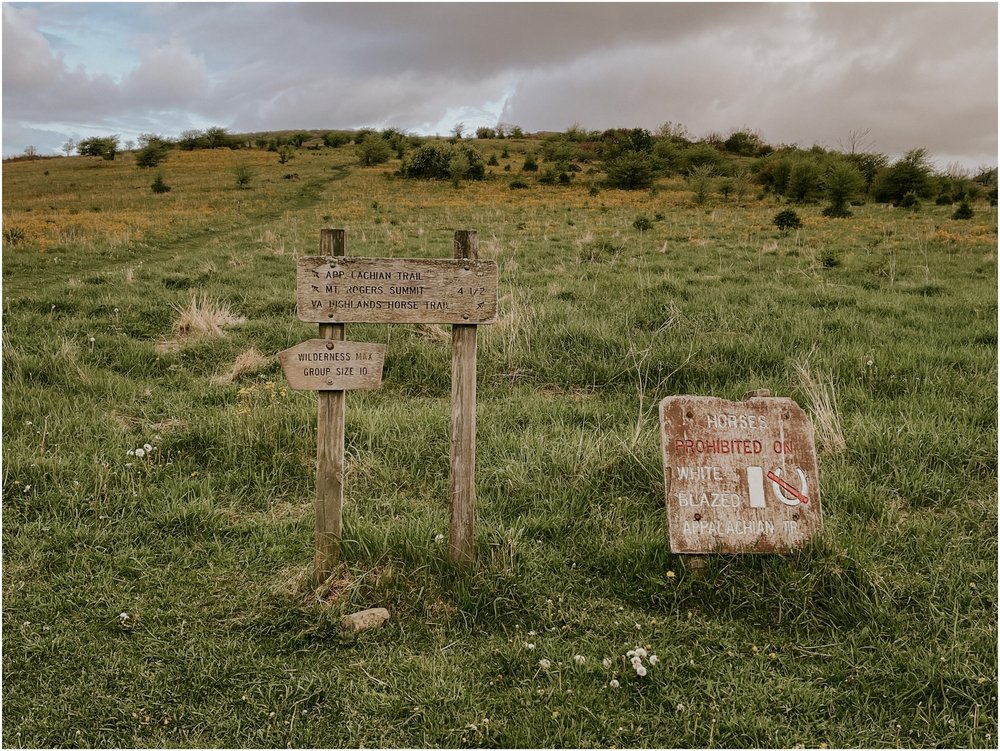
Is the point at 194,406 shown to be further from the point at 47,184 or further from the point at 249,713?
the point at 47,184

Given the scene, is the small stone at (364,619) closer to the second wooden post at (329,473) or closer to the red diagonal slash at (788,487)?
the second wooden post at (329,473)

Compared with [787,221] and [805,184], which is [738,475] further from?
[805,184]

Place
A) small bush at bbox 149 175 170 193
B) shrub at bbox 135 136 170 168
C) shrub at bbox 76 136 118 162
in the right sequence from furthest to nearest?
shrub at bbox 76 136 118 162 < shrub at bbox 135 136 170 168 < small bush at bbox 149 175 170 193

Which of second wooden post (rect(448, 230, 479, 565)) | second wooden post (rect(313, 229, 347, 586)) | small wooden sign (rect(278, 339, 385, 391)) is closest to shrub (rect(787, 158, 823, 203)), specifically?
second wooden post (rect(448, 230, 479, 565))

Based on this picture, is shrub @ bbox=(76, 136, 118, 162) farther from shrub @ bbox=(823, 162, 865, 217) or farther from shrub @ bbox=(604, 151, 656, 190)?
shrub @ bbox=(823, 162, 865, 217)

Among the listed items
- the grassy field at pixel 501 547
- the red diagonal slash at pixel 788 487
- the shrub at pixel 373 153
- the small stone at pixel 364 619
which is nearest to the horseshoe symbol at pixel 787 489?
the red diagonal slash at pixel 788 487

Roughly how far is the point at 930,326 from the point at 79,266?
1623cm

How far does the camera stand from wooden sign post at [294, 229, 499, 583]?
337 cm

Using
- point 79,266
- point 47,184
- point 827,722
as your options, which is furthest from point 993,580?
point 47,184

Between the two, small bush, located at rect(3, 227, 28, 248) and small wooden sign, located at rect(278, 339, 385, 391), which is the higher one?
small bush, located at rect(3, 227, 28, 248)

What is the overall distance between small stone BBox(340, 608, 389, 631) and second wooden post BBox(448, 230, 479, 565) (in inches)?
19.4

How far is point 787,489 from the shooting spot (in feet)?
12.1

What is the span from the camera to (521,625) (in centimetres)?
340

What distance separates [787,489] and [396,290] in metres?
2.46
